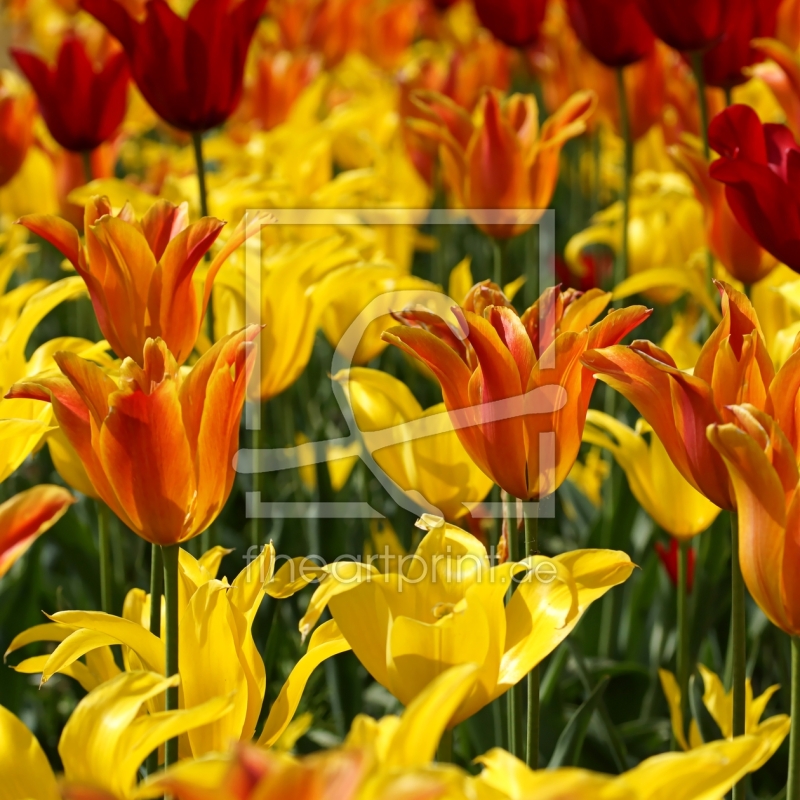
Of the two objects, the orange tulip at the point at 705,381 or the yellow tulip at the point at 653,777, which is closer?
the yellow tulip at the point at 653,777

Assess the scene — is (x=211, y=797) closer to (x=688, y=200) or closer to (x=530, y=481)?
(x=530, y=481)

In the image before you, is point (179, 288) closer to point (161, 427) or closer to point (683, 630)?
point (161, 427)

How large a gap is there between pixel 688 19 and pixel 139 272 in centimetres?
90

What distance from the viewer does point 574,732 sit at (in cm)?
105

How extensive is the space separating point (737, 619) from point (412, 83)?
1.67 m

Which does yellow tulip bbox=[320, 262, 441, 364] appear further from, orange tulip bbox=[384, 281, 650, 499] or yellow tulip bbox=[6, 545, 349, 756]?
yellow tulip bbox=[6, 545, 349, 756]

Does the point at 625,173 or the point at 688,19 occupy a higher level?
the point at 688,19

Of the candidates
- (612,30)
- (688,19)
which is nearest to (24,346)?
(688,19)

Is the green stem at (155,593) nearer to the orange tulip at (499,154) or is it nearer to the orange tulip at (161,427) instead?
the orange tulip at (161,427)

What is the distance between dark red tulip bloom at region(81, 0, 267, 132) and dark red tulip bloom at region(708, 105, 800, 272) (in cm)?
65

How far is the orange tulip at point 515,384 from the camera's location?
83 cm

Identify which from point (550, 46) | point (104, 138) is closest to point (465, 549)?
point (104, 138)

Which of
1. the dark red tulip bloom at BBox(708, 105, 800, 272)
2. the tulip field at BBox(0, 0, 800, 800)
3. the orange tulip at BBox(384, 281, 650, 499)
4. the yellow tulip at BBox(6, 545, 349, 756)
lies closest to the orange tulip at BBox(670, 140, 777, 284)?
the tulip field at BBox(0, 0, 800, 800)

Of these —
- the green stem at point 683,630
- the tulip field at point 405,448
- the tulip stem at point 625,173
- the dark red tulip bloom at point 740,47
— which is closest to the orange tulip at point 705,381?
the tulip field at point 405,448
